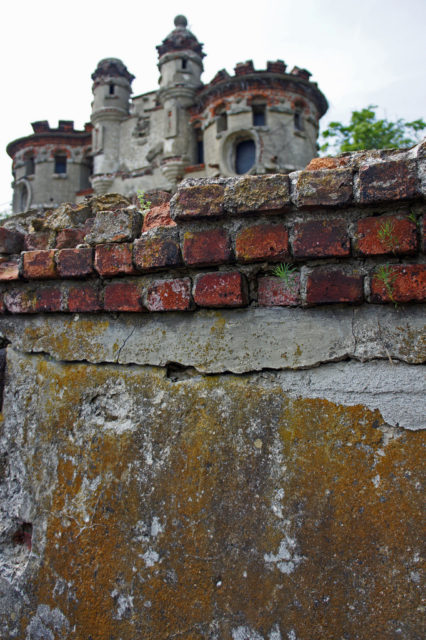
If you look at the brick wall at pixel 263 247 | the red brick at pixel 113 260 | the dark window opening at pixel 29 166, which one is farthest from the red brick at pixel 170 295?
the dark window opening at pixel 29 166

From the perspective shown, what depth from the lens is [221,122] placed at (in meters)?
18.2

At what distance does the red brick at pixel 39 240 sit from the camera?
186 cm

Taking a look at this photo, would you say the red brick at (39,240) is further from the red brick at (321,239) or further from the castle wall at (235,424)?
the red brick at (321,239)

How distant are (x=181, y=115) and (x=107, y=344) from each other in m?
20.0

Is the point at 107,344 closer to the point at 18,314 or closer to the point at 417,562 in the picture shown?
the point at 18,314

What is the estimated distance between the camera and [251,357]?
139cm

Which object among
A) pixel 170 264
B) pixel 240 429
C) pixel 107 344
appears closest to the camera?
pixel 240 429

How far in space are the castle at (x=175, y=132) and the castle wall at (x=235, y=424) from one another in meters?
15.8

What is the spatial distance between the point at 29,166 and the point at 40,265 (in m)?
25.6

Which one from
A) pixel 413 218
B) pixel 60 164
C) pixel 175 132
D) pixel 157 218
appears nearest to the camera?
pixel 413 218

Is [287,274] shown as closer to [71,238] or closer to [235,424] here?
[235,424]

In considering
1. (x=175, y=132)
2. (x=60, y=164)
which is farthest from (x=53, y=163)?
(x=175, y=132)

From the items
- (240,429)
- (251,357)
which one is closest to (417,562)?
(240,429)

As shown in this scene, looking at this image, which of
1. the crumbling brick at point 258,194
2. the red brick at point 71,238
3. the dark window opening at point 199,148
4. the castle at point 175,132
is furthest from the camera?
the dark window opening at point 199,148
